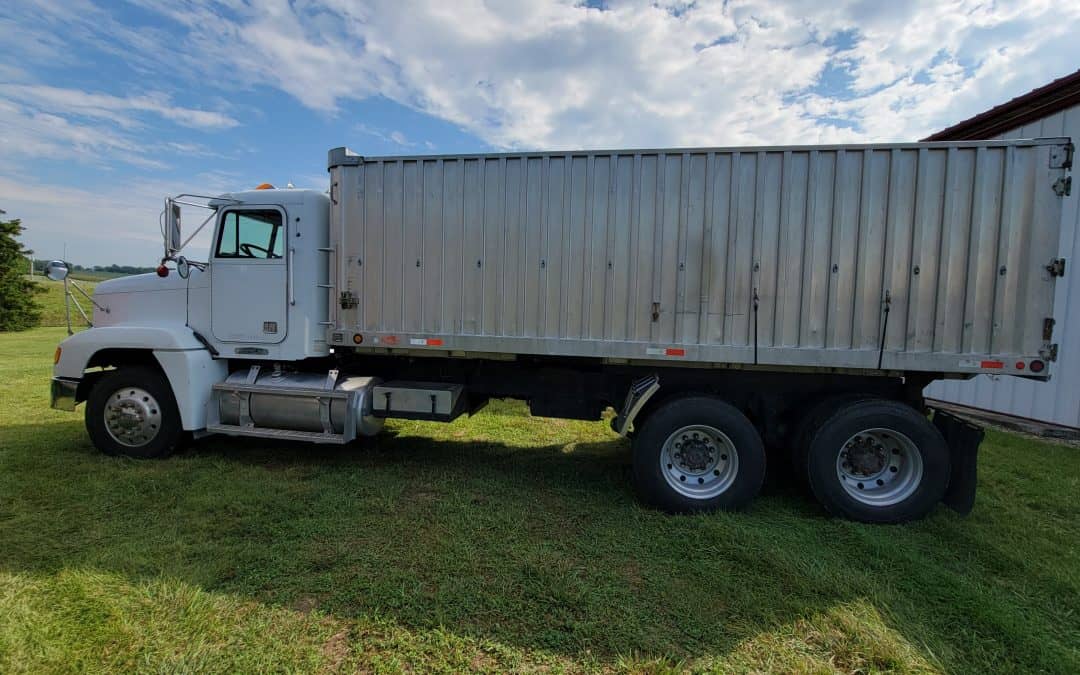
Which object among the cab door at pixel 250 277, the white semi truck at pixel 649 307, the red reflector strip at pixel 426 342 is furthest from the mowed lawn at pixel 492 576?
the cab door at pixel 250 277

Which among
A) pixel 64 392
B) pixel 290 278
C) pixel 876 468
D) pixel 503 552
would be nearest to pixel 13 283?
pixel 64 392

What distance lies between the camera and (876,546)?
12.4 feet

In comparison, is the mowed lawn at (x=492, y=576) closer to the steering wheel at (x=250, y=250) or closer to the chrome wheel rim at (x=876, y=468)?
the chrome wheel rim at (x=876, y=468)

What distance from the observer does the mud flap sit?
4.25 m

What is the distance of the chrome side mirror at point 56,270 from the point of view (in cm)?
529

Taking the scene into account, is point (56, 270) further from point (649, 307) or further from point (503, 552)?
point (649, 307)

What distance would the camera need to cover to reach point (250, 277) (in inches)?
214

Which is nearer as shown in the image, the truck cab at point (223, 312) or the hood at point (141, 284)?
the truck cab at point (223, 312)

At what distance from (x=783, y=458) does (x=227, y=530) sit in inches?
209

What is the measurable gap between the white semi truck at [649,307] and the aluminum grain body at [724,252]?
19mm

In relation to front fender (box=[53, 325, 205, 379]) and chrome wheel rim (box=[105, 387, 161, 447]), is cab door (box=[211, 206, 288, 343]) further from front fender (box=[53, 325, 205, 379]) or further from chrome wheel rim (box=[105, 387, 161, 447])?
chrome wheel rim (box=[105, 387, 161, 447])

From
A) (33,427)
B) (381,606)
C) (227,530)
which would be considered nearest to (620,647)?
(381,606)

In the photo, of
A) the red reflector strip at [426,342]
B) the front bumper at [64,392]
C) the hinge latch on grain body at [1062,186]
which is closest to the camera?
the hinge latch on grain body at [1062,186]

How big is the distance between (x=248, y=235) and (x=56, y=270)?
6.42 ft
